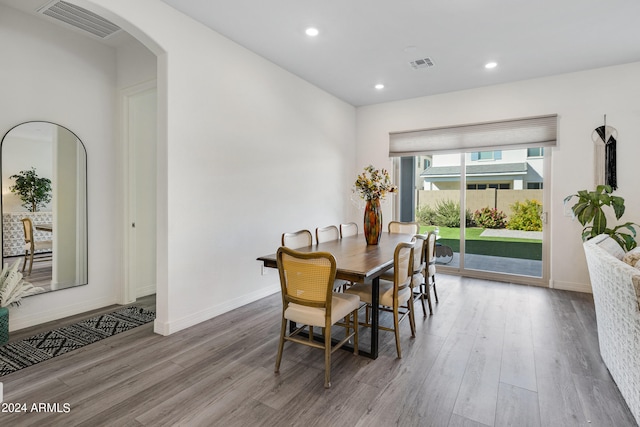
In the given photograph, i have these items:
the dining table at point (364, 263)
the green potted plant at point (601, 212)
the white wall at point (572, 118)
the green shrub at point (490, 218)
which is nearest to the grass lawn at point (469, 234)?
the green shrub at point (490, 218)

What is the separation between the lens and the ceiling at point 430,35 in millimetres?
2914

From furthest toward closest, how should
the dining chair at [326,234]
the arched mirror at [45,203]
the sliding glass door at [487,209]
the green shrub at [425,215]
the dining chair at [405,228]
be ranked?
the green shrub at [425,215] → the sliding glass door at [487,209] → the dining chair at [405,228] → the dining chair at [326,234] → the arched mirror at [45,203]

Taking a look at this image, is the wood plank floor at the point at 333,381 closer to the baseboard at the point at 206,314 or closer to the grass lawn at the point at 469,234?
the baseboard at the point at 206,314

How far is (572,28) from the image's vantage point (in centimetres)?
323

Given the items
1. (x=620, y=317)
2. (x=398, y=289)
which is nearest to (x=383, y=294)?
(x=398, y=289)

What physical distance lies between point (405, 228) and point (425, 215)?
1270 millimetres

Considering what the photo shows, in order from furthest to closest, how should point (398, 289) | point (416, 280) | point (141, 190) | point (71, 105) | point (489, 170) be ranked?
point (489, 170) → point (141, 190) → point (71, 105) → point (416, 280) → point (398, 289)

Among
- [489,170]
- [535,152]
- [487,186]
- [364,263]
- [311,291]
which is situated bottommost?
[311,291]

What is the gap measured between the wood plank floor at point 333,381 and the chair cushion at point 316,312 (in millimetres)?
403

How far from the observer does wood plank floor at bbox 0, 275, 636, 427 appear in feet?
6.06

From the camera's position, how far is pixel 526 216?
15.8 ft

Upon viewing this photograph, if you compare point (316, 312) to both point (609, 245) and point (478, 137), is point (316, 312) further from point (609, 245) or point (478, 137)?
point (478, 137)

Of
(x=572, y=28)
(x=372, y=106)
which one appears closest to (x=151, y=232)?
(x=372, y=106)

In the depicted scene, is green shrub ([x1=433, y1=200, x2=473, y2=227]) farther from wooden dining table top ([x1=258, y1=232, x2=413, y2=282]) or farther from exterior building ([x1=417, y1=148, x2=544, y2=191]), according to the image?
wooden dining table top ([x1=258, y1=232, x2=413, y2=282])
